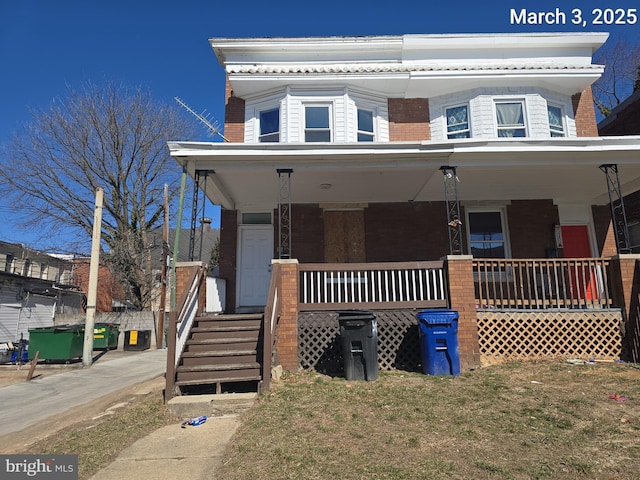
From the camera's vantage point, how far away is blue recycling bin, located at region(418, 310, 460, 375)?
680 cm

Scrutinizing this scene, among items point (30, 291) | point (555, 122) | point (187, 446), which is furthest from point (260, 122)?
point (30, 291)

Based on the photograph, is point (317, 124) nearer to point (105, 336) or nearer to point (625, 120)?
point (625, 120)

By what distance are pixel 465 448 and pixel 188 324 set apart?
15.8ft

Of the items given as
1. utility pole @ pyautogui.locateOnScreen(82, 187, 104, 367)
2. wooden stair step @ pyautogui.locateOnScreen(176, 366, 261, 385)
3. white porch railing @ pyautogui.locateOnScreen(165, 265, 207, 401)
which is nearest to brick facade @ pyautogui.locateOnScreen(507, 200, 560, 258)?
wooden stair step @ pyautogui.locateOnScreen(176, 366, 261, 385)

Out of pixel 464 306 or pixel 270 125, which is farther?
pixel 270 125

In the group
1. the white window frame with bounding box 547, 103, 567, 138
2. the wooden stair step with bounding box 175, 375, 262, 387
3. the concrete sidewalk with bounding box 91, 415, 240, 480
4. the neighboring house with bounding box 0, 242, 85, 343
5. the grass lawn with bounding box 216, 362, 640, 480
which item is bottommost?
the concrete sidewalk with bounding box 91, 415, 240, 480

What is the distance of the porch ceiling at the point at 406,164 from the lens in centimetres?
800

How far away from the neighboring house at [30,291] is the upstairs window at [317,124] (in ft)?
52.1

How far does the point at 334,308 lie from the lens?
7719 millimetres

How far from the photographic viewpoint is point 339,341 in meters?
7.46

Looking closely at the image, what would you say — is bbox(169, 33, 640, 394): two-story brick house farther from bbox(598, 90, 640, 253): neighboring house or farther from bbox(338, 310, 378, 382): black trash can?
bbox(338, 310, 378, 382): black trash can

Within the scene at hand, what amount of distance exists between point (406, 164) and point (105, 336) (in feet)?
49.5

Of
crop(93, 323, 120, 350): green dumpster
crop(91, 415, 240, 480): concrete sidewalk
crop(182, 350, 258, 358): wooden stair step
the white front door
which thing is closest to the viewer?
crop(91, 415, 240, 480): concrete sidewalk

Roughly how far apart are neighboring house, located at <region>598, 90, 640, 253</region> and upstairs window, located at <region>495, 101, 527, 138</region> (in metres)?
3.29
